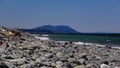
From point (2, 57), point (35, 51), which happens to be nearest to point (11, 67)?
point (2, 57)

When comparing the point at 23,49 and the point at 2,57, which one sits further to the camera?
the point at 23,49

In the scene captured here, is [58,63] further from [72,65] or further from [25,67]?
[25,67]

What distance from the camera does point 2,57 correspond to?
10.3 meters

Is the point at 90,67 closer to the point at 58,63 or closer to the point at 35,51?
the point at 58,63

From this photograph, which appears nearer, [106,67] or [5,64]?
[5,64]

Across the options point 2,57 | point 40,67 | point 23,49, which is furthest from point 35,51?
point 40,67

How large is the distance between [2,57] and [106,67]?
2.78m

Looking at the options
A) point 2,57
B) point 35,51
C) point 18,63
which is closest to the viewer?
point 18,63

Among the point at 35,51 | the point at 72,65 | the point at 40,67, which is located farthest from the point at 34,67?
the point at 35,51

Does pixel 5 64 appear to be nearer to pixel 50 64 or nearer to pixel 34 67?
pixel 34 67

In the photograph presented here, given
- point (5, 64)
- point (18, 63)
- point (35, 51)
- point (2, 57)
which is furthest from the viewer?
point (35, 51)

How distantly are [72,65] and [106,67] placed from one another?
1.00 m

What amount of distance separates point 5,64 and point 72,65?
220 cm

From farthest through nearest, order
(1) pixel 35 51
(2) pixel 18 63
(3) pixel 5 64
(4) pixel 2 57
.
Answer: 1. (1) pixel 35 51
2. (4) pixel 2 57
3. (2) pixel 18 63
4. (3) pixel 5 64
